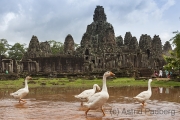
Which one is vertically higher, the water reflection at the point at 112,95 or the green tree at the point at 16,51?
the green tree at the point at 16,51

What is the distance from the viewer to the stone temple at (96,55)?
46312 millimetres

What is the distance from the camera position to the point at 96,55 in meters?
49.6

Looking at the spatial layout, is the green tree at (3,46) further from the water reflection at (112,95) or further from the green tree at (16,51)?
the water reflection at (112,95)

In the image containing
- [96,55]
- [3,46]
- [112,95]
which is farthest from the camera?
[3,46]

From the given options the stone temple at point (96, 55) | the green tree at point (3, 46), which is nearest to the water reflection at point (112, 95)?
the stone temple at point (96, 55)

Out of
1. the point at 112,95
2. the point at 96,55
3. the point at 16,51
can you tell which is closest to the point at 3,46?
the point at 16,51

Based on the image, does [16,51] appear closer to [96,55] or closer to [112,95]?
[96,55]

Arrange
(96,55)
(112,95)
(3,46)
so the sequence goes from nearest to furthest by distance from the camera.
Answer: (112,95)
(96,55)
(3,46)

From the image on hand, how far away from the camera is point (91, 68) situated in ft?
151

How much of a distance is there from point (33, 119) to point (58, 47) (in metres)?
79.2

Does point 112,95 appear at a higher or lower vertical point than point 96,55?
lower

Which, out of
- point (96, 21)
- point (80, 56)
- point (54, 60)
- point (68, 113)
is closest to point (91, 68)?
point (80, 56)

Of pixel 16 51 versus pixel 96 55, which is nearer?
pixel 96 55

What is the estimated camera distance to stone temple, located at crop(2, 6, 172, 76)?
46312mm
